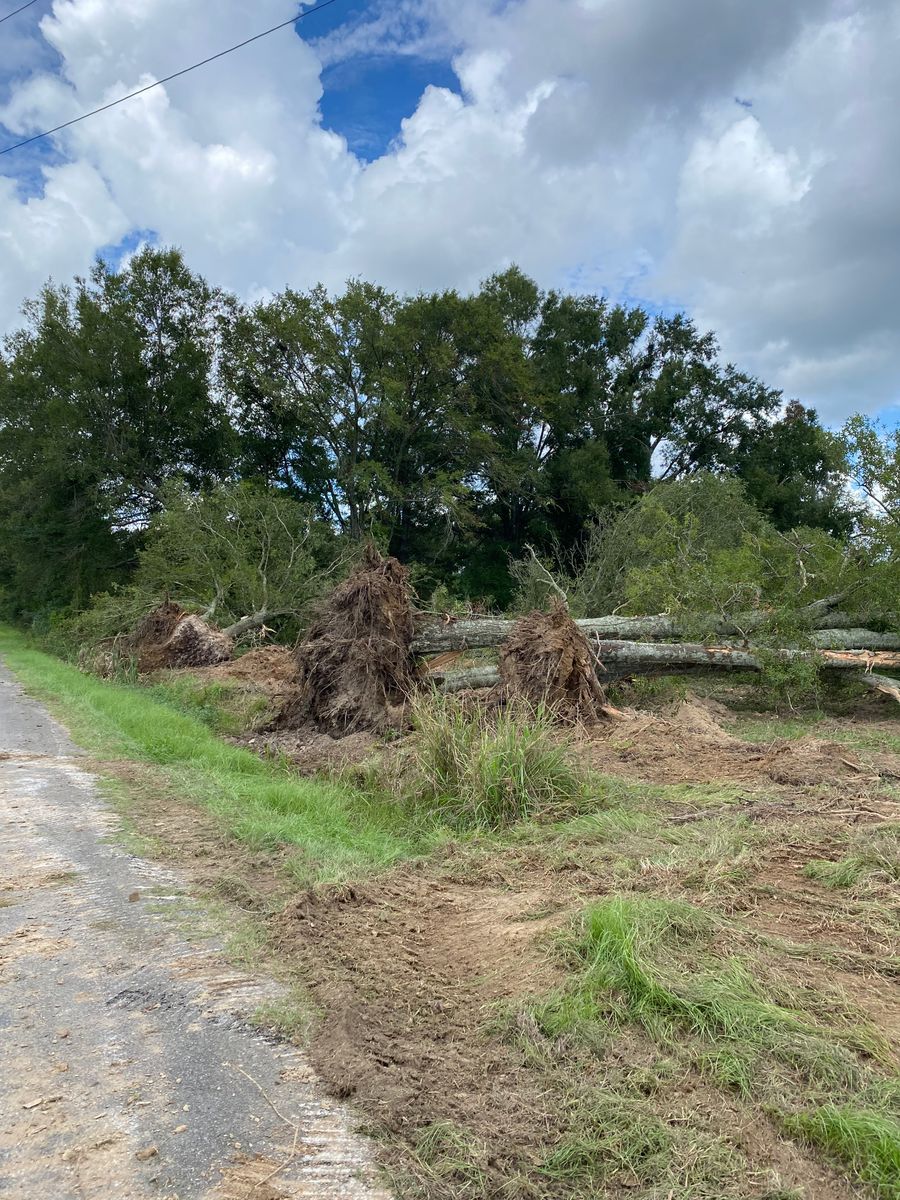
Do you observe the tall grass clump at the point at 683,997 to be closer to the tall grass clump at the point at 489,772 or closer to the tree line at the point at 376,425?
the tall grass clump at the point at 489,772

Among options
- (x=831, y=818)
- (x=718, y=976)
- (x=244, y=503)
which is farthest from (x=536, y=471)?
(x=718, y=976)

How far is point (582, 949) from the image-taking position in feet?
11.2

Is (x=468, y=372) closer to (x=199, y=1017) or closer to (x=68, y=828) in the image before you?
(x=68, y=828)

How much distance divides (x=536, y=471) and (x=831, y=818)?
2447 centimetres

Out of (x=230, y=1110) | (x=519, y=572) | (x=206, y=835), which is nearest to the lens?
(x=230, y=1110)

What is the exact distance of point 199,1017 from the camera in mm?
3055

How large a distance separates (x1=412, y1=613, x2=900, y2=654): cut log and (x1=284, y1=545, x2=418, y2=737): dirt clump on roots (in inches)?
17.7

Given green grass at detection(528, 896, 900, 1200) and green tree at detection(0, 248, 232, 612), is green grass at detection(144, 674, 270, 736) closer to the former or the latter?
green grass at detection(528, 896, 900, 1200)

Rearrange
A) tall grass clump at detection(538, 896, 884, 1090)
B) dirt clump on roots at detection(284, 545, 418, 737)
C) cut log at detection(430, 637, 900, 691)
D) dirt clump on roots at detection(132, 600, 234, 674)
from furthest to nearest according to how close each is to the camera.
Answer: dirt clump on roots at detection(132, 600, 234, 674) < cut log at detection(430, 637, 900, 691) < dirt clump on roots at detection(284, 545, 418, 737) < tall grass clump at detection(538, 896, 884, 1090)

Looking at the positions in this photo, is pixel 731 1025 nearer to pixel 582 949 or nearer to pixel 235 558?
pixel 582 949

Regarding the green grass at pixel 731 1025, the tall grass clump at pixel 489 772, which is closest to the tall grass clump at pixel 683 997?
the green grass at pixel 731 1025

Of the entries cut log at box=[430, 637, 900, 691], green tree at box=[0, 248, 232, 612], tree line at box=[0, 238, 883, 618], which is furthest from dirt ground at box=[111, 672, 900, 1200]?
green tree at box=[0, 248, 232, 612]

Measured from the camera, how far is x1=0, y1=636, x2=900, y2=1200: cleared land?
229 centimetres

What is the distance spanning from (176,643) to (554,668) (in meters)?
9.80
